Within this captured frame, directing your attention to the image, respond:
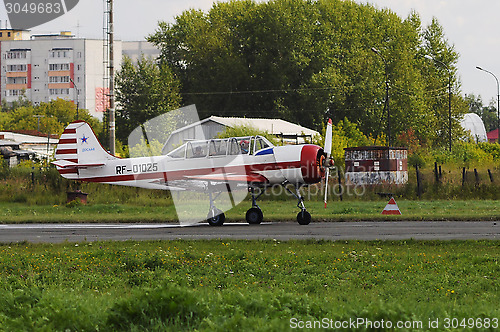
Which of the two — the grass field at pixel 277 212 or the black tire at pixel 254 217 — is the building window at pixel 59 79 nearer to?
the grass field at pixel 277 212

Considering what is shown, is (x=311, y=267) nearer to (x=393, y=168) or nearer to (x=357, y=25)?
(x=393, y=168)

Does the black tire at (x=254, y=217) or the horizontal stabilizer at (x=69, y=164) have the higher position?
the horizontal stabilizer at (x=69, y=164)

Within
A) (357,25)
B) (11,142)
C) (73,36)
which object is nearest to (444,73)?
(357,25)

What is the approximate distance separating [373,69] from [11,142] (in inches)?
1636

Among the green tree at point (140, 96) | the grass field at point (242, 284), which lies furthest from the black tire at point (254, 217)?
the green tree at point (140, 96)

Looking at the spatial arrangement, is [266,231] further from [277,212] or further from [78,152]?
[78,152]

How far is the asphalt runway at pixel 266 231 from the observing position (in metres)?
17.9

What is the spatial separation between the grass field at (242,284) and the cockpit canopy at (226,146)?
7.31 meters

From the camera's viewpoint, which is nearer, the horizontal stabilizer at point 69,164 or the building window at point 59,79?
the horizontal stabilizer at point 69,164

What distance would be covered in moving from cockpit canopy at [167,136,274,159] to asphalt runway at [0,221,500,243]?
2527 millimetres

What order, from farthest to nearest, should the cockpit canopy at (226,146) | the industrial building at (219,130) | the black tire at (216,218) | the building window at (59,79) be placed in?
the building window at (59,79)
the industrial building at (219,130)
the cockpit canopy at (226,146)
the black tire at (216,218)

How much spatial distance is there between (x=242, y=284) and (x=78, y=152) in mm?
17319

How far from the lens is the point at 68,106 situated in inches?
4978

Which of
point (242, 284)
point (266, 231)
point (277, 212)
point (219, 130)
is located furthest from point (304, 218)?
point (219, 130)
